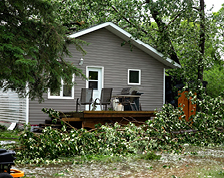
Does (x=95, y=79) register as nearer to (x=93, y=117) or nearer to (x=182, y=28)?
(x=93, y=117)

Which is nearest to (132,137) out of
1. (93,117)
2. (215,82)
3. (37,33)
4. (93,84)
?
(93,117)

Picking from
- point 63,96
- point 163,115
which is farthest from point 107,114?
point 63,96

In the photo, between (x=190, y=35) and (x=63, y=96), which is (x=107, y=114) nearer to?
(x=63, y=96)

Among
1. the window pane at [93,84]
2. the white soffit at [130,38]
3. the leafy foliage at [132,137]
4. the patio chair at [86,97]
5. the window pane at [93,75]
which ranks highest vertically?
the white soffit at [130,38]

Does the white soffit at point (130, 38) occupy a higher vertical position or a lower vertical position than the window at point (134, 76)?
higher

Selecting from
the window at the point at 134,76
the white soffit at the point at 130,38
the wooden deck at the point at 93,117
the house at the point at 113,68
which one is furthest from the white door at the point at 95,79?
the wooden deck at the point at 93,117

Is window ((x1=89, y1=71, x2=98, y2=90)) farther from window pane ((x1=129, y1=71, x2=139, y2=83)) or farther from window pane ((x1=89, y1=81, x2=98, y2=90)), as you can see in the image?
window pane ((x1=129, y1=71, x2=139, y2=83))

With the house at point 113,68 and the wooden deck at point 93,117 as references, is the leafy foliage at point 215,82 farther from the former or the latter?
the wooden deck at point 93,117

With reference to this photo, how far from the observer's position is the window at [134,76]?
52.1ft

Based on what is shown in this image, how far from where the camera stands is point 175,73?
17.2 m

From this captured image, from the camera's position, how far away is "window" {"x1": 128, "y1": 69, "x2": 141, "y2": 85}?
1588cm

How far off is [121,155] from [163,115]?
2.62m

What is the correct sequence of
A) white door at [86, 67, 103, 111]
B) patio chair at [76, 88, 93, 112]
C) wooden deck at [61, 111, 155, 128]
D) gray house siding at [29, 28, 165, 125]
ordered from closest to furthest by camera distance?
wooden deck at [61, 111, 155, 128] < patio chair at [76, 88, 93, 112] < gray house siding at [29, 28, 165, 125] < white door at [86, 67, 103, 111]

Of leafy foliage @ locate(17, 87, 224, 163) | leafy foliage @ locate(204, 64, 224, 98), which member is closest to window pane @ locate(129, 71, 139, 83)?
leafy foliage @ locate(17, 87, 224, 163)
